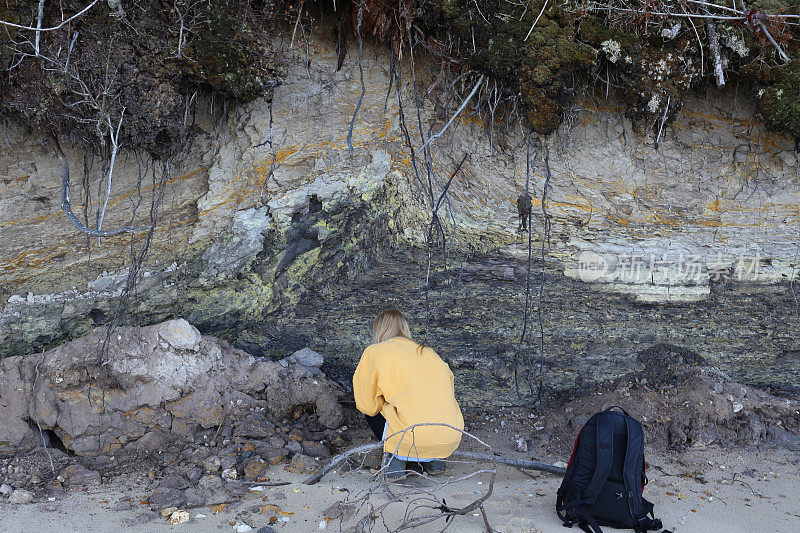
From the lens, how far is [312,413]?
4.68m

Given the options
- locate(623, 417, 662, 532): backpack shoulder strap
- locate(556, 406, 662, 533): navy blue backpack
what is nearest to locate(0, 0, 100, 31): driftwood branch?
locate(556, 406, 662, 533): navy blue backpack

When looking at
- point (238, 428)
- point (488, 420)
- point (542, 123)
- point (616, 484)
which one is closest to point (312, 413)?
point (238, 428)

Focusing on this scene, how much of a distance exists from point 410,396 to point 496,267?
1.79m

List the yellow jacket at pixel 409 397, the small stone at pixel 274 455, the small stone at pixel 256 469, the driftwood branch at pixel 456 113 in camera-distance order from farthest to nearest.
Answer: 1. the driftwood branch at pixel 456 113
2. the small stone at pixel 274 455
3. the small stone at pixel 256 469
4. the yellow jacket at pixel 409 397

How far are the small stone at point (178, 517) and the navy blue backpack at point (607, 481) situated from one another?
7.02 ft

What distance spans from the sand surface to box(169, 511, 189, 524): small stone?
3 centimetres

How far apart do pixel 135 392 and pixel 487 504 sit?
2.61 meters

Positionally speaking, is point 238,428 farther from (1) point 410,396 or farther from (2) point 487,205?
(2) point 487,205

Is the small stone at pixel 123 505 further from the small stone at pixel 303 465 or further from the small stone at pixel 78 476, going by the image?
the small stone at pixel 303 465

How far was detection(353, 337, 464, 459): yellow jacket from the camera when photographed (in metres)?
3.62

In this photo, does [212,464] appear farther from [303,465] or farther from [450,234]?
[450,234]

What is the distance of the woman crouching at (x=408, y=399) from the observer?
11.9 feet

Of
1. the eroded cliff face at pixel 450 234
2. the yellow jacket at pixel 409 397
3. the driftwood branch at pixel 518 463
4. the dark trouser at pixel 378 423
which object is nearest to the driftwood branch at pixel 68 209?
the eroded cliff face at pixel 450 234

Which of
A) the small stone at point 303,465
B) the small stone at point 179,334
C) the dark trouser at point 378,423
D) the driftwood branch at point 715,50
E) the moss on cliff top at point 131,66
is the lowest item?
the small stone at point 303,465
